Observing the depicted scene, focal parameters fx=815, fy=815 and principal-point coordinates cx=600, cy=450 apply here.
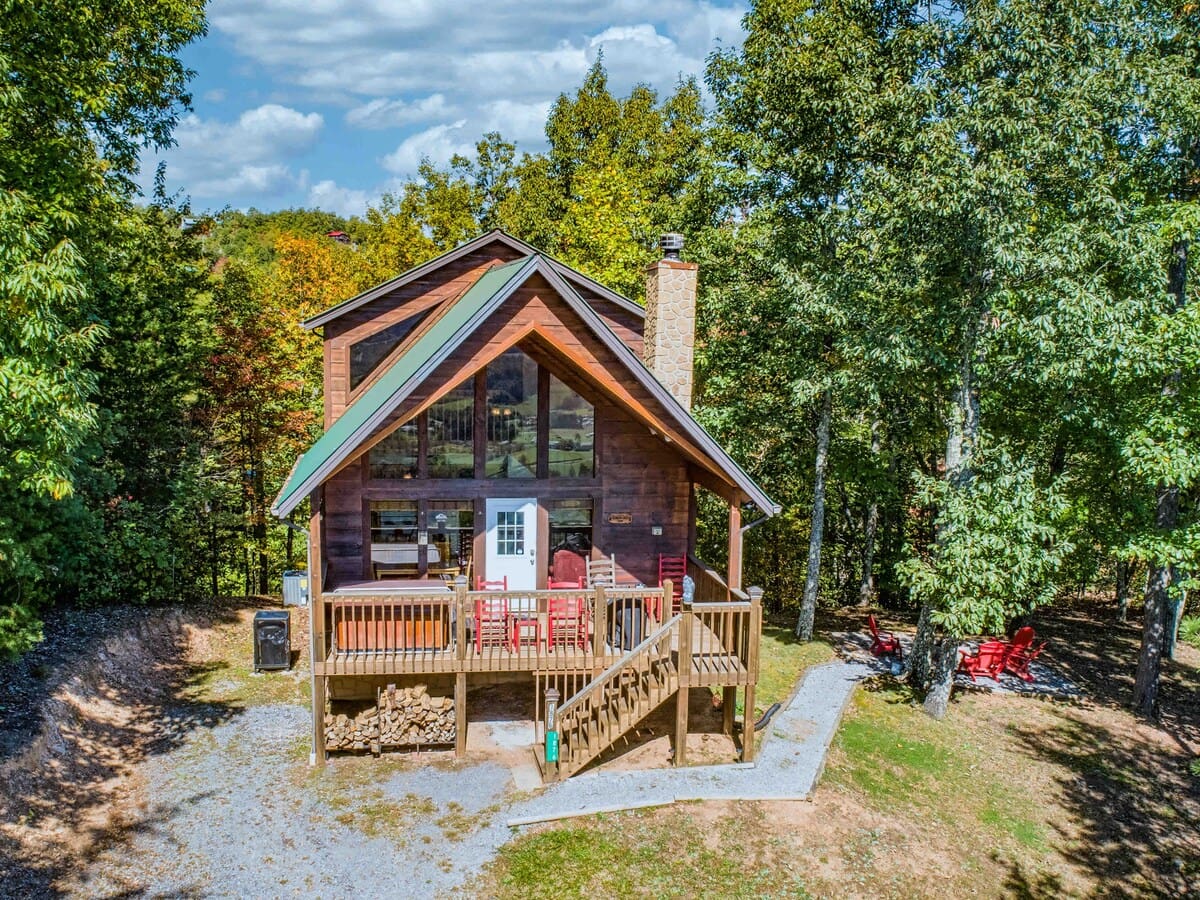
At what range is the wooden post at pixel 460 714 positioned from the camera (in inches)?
452

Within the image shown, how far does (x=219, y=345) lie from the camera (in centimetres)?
1919

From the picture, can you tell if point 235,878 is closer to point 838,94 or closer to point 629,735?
point 629,735

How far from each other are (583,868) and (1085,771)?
8118mm

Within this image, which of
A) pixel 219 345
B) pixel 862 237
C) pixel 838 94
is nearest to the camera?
pixel 862 237

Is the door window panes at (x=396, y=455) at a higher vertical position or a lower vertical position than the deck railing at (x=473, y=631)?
higher

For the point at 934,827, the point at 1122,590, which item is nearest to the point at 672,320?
the point at 934,827

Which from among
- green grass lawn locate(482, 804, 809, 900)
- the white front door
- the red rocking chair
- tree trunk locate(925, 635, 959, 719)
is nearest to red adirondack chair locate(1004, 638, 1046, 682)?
the red rocking chair

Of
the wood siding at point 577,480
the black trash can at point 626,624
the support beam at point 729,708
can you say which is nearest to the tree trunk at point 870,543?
the wood siding at point 577,480

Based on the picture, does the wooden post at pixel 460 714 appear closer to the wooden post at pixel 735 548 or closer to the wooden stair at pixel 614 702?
the wooden stair at pixel 614 702

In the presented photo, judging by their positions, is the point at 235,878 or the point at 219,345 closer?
the point at 235,878

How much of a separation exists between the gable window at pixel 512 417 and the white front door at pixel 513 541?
506mm

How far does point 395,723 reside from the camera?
11.7 m

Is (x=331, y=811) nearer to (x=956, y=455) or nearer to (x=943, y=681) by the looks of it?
(x=943, y=681)

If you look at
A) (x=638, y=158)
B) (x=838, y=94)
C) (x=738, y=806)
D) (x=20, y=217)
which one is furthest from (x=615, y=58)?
(x=738, y=806)
